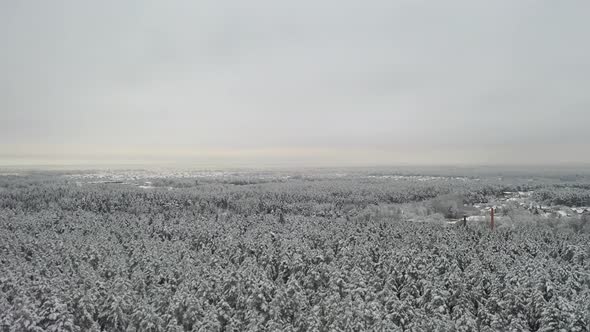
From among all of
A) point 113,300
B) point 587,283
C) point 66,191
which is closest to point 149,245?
point 113,300

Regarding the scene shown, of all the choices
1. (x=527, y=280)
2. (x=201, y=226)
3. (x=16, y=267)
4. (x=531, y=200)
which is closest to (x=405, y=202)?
(x=531, y=200)

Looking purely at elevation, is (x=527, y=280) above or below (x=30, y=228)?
above

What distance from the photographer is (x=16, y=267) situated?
1596 inches

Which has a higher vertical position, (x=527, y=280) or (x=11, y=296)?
Result: (x=527, y=280)

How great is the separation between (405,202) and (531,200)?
156ft

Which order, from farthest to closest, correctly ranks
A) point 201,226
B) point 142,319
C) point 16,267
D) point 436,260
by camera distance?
point 201,226 → point 436,260 → point 16,267 → point 142,319

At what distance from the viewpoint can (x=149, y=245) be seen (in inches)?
2157

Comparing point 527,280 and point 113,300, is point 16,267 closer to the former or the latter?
point 113,300

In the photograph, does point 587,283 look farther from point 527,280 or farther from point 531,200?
point 531,200

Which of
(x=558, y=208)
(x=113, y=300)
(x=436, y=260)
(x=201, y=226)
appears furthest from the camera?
(x=558, y=208)

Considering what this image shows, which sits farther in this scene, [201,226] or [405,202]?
[405,202]

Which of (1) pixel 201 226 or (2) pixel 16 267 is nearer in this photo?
(2) pixel 16 267

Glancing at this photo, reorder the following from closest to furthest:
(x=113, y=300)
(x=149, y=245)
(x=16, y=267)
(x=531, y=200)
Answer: (x=113, y=300), (x=16, y=267), (x=149, y=245), (x=531, y=200)

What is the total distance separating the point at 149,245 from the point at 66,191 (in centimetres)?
11225
